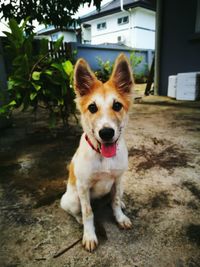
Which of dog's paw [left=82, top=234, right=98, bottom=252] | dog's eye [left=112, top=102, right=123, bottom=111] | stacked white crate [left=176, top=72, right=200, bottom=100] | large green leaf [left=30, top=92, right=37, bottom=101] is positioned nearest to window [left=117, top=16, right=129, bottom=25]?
stacked white crate [left=176, top=72, right=200, bottom=100]

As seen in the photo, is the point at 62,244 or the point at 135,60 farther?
the point at 135,60

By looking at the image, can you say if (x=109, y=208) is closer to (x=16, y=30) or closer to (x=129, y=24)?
(x=16, y=30)

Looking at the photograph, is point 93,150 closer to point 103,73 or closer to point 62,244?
point 62,244

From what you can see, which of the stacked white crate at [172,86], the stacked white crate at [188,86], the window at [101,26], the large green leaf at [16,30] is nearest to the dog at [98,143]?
the large green leaf at [16,30]

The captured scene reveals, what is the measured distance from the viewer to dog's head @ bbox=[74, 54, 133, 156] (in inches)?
66.8

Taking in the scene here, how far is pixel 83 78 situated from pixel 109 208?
57.0 inches

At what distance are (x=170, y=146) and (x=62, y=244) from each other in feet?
8.96

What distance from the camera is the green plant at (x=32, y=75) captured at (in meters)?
3.69

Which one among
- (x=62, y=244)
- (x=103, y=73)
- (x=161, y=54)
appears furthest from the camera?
(x=103, y=73)

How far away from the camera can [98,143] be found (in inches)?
71.9

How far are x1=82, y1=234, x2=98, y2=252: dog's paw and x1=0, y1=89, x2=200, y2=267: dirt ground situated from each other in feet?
0.15

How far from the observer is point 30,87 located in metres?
3.76

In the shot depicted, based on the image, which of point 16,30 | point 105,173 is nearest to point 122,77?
point 105,173

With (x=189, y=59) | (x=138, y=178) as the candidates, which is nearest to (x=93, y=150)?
(x=138, y=178)
